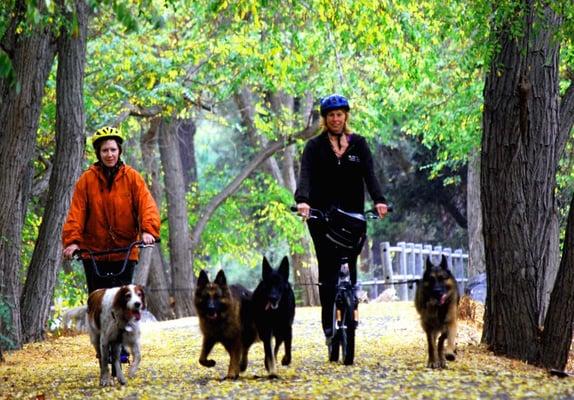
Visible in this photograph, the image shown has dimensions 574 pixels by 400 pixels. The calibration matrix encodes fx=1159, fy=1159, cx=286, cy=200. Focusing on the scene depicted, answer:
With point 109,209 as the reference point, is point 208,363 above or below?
below

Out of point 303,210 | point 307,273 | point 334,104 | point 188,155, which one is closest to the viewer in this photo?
point 303,210

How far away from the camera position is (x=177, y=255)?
30312 millimetres

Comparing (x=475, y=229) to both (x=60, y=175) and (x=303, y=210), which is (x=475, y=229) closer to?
(x=60, y=175)

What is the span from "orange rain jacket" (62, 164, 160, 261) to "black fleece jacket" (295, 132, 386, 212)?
147 cm

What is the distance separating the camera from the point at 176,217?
3019 centimetres

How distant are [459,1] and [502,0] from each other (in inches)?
99.5

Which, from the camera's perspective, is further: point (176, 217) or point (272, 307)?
point (176, 217)

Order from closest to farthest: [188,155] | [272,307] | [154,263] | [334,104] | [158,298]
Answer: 1. [272,307]
2. [334,104]
3. [154,263]
4. [158,298]
5. [188,155]

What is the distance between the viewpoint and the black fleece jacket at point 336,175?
10609mm

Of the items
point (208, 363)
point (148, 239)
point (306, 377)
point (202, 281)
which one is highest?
point (148, 239)

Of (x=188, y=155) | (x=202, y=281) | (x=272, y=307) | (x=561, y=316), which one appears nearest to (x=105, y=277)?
(x=202, y=281)

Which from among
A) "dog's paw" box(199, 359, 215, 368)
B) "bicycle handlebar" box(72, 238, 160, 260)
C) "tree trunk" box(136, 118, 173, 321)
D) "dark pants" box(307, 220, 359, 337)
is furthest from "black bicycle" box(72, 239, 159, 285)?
"tree trunk" box(136, 118, 173, 321)

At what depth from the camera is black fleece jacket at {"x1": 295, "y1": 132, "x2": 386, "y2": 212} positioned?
34.8ft

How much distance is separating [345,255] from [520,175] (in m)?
2.64
